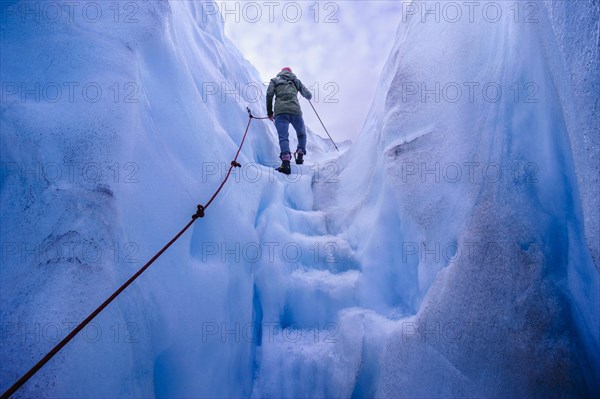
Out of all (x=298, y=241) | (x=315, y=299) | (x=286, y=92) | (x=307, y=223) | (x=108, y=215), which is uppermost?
(x=286, y=92)

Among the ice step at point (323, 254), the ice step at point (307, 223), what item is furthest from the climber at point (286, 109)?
the ice step at point (323, 254)

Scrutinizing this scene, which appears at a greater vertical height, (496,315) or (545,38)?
(545,38)

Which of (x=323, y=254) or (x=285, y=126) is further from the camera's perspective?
(x=285, y=126)

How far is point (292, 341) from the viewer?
2227 millimetres

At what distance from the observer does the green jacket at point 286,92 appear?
484cm

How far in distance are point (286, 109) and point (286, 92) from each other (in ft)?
1.11

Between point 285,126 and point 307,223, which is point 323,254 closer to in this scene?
point 307,223

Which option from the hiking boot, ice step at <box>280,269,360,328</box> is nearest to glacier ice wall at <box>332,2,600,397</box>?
ice step at <box>280,269,360,328</box>

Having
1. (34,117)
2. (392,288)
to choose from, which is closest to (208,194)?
(34,117)

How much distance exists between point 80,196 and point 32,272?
0.42 meters

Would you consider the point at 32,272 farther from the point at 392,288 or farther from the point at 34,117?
the point at 392,288

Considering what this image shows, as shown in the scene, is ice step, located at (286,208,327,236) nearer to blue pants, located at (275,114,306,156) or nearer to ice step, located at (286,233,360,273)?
ice step, located at (286,233,360,273)

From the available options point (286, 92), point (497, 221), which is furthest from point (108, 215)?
point (286, 92)

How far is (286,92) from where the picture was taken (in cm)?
493
